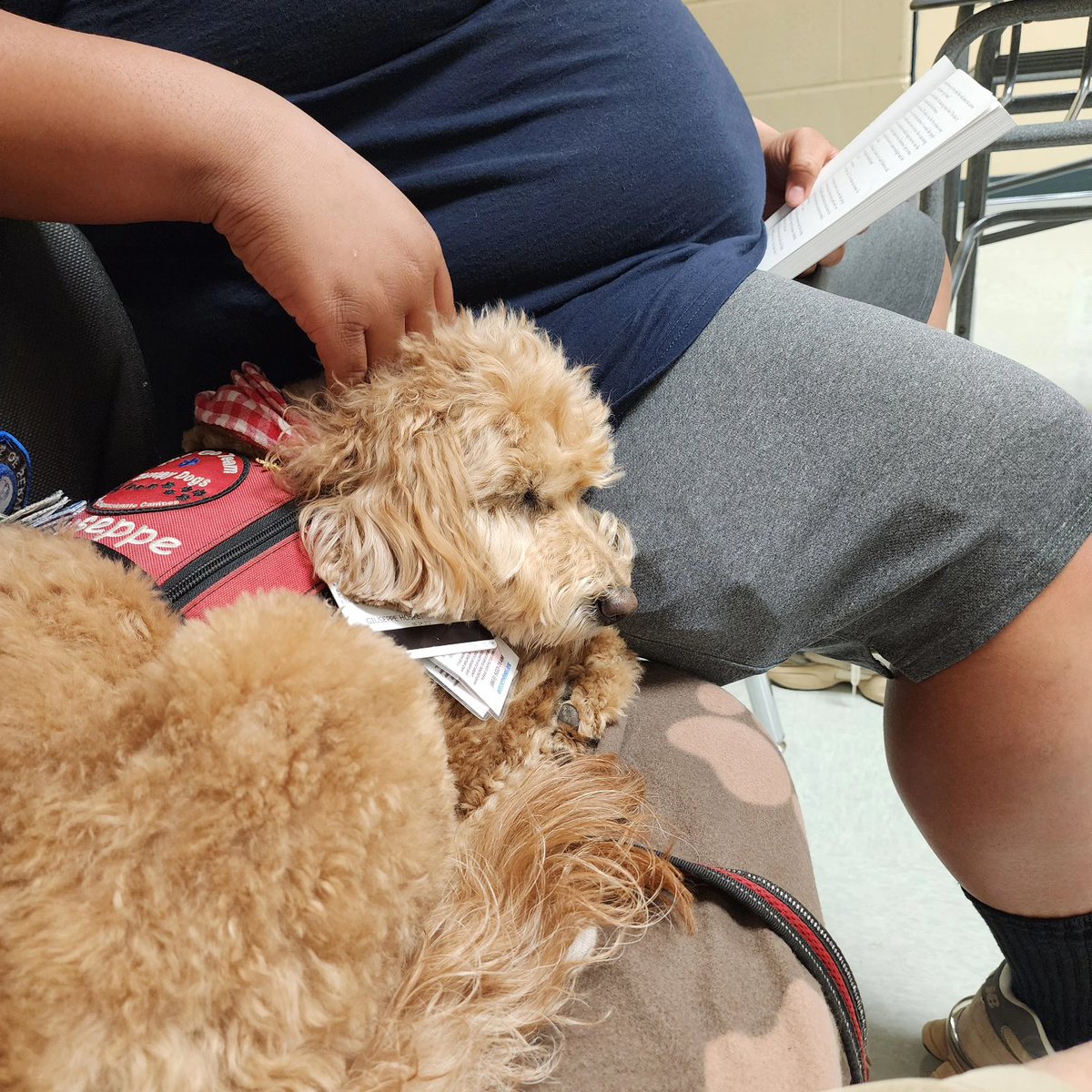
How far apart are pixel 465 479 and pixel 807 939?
49 cm

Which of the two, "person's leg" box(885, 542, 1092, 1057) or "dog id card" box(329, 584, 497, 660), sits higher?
"dog id card" box(329, 584, 497, 660)

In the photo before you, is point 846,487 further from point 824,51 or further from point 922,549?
point 824,51

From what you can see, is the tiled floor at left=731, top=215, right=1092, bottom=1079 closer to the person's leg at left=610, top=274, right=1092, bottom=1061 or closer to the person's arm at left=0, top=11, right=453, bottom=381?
the person's leg at left=610, top=274, right=1092, bottom=1061

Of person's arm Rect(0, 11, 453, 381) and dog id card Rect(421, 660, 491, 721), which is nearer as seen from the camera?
person's arm Rect(0, 11, 453, 381)

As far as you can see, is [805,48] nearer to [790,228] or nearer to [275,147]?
[790,228]

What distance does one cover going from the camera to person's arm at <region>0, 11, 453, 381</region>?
1.89 ft

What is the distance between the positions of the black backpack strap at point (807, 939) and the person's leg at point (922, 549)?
201mm

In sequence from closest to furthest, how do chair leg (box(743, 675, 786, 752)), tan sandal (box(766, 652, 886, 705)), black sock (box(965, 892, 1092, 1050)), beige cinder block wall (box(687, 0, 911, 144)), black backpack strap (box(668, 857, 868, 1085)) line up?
black backpack strap (box(668, 857, 868, 1085))
black sock (box(965, 892, 1092, 1050))
chair leg (box(743, 675, 786, 752))
tan sandal (box(766, 652, 886, 705))
beige cinder block wall (box(687, 0, 911, 144))

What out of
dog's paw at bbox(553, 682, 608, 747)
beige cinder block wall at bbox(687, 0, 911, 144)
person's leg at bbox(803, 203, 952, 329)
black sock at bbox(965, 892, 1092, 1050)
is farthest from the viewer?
beige cinder block wall at bbox(687, 0, 911, 144)

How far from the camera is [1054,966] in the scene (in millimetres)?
699

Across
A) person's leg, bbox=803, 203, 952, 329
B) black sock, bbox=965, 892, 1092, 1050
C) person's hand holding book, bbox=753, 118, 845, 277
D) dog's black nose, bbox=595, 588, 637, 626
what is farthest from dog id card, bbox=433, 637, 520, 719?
person's leg, bbox=803, 203, 952, 329

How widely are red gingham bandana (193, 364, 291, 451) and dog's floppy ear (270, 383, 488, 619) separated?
2 cm

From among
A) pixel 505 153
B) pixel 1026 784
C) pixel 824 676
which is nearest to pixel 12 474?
pixel 505 153

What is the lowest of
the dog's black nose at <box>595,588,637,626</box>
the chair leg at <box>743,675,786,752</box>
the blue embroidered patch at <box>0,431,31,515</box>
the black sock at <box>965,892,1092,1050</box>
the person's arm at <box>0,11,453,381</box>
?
the chair leg at <box>743,675,786,752</box>
